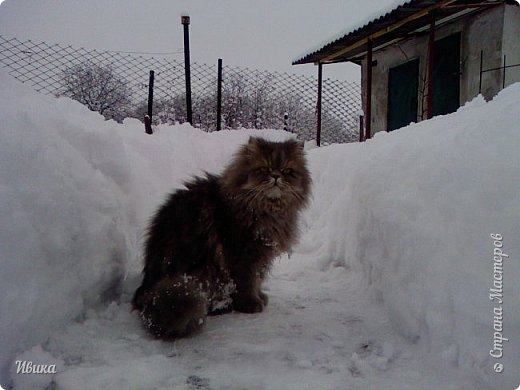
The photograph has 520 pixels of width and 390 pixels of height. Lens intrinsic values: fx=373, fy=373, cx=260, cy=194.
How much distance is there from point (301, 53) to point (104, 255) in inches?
306

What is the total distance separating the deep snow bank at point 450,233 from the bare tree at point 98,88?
5.41 m

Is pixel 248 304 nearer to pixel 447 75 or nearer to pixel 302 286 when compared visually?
pixel 302 286

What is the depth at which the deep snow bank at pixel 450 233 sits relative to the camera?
4.23ft

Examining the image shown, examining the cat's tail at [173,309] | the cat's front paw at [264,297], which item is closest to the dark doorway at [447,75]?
the cat's front paw at [264,297]

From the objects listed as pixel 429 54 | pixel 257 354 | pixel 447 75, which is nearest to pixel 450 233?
pixel 257 354

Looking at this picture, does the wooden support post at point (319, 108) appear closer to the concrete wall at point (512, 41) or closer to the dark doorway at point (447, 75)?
the dark doorway at point (447, 75)

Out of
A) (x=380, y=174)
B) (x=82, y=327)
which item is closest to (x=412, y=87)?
(x=380, y=174)

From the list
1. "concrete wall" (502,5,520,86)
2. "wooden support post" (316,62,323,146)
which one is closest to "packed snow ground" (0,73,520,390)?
"concrete wall" (502,5,520,86)

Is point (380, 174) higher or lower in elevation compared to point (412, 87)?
lower

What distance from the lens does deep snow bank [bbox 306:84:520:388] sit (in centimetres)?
Answer: 129

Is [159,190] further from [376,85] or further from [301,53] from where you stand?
[376,85]

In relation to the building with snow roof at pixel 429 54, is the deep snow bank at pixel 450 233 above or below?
below

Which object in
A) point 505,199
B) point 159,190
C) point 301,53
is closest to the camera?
point 505,199

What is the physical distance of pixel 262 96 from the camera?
8.53 meters
